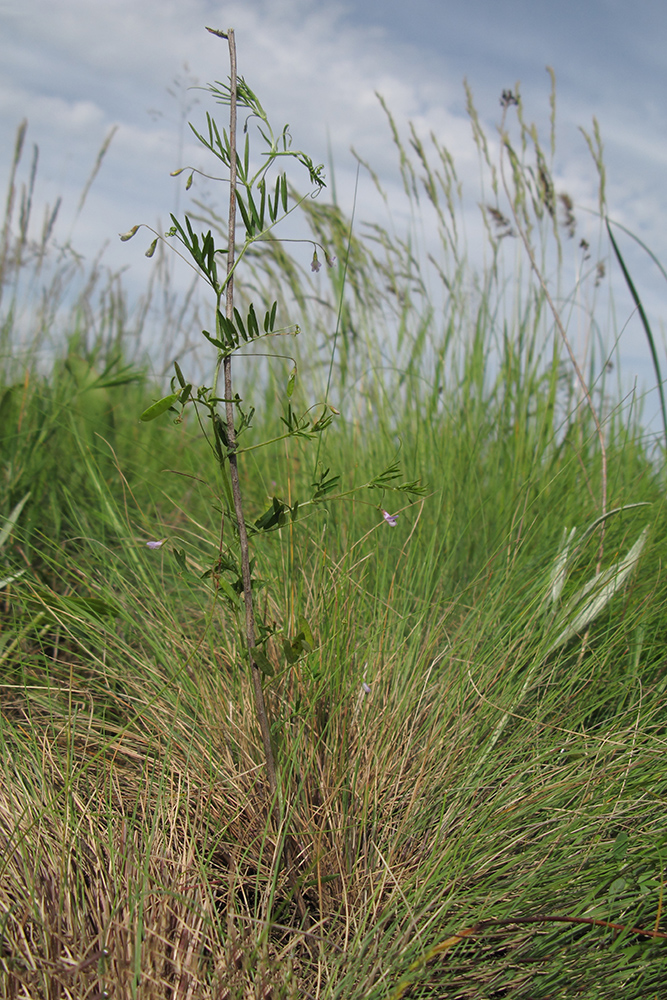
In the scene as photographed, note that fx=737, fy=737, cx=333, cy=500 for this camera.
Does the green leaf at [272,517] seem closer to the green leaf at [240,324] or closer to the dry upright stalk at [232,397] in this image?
the dry upright stalk at [232,397]

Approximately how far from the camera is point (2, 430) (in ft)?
6.88

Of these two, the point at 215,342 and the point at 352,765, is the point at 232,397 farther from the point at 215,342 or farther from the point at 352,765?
the point at 352,765

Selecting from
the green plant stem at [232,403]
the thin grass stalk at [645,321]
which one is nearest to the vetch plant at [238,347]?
the green plant stem at [232,403]

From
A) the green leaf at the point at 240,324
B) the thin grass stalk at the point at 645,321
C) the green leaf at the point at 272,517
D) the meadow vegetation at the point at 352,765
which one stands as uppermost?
the thin grass stalk at the point at 645,321

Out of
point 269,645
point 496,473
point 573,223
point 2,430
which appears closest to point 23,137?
point 2,430

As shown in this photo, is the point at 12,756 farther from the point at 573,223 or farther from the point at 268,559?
the point at 573,223

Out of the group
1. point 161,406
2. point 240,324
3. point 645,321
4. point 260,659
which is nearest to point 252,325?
point 240,324

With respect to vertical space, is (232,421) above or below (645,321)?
below

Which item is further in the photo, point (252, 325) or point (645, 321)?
point (645, 321)

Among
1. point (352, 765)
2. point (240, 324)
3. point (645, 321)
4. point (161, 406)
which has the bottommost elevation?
point (352, 765)

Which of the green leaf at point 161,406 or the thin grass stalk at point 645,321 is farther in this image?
the thin grass stalk at point 645,321

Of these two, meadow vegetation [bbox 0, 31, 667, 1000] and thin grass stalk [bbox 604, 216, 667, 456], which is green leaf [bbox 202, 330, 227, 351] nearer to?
meadow vegetation [bbox 0, 31, 667, 1000]

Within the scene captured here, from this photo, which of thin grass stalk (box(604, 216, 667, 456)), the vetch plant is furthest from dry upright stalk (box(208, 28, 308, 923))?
thin grass stalk (box(604, 216, 667, 456))

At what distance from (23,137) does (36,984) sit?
9.80 feet
